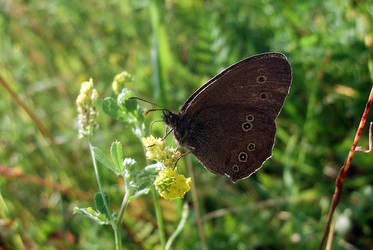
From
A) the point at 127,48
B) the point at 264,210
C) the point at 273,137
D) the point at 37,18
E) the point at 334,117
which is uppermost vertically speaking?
the point at 37,18

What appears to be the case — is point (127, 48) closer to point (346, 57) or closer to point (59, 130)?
point (59, 130)

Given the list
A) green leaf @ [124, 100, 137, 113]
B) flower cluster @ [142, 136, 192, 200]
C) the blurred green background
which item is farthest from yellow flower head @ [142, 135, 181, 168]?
the blurred green background

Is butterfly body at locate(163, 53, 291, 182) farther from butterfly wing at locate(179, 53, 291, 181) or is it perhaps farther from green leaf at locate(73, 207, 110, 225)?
green leaf at locate(73, 207, 110, 225)

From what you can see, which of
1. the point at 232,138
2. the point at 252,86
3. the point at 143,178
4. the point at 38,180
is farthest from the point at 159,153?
the point at 38,180

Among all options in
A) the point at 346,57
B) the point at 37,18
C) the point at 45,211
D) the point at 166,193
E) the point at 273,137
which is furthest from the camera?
the point at 37,18

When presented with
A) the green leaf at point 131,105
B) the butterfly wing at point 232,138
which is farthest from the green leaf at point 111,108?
the butterfly wing at point 232,138

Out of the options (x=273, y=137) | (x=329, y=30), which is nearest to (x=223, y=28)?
(x=329, y=30)
